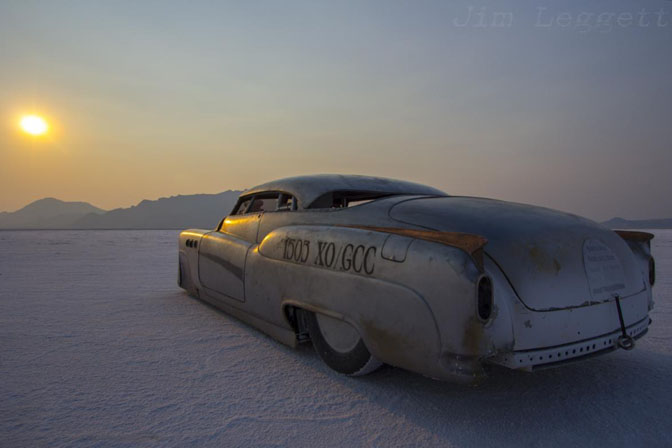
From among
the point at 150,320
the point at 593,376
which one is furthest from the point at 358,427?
the point at 150,320

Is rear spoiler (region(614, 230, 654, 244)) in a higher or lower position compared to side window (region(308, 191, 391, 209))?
lower

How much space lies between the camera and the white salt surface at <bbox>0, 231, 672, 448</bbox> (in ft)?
5.65

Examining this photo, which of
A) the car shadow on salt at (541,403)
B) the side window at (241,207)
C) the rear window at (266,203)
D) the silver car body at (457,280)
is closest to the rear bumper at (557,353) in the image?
the silver car body at (457,280)

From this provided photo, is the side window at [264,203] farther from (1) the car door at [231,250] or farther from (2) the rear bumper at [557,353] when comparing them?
(2) the rear bumper at [557,353]

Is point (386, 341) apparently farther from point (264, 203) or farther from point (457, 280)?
point (264, 203)

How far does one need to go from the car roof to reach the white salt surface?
1.10m

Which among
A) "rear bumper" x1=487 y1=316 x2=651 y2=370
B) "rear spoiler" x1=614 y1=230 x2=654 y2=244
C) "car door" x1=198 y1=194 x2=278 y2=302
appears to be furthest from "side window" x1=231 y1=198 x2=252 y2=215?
"rear spoiler" x1=614 y1=230 x2=654 y2=244

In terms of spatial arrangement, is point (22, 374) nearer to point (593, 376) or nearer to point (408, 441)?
point (408, 441)

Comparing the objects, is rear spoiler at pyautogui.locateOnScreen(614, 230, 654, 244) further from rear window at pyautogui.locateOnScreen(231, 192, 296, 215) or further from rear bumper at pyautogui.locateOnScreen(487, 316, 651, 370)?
rear window at pyautogui.locateOnScreen(231, 192, 296, 215)

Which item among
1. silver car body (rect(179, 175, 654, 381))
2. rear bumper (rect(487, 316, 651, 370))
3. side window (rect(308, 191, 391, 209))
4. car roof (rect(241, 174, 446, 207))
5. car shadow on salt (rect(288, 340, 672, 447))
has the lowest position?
car shadow on salt (rect(288, 340, 672, 447))

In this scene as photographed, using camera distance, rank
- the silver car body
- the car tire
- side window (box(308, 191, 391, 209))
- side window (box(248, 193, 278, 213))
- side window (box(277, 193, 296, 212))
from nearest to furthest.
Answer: the silver car body → the car tire → side window (box(308, 191, 391, 209)) → side window (box(277, 193, 296, 212)) → side window (box(248, 193, 278, 213))

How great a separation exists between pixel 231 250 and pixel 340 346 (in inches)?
55.7

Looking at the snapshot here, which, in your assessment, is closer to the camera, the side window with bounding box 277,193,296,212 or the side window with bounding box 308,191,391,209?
the side window with bounding box 308,191,391,209

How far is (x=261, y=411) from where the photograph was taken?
1937 millimetres
